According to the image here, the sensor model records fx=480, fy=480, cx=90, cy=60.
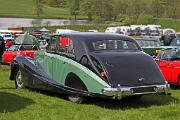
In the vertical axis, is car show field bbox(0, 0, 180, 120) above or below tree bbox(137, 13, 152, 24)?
above

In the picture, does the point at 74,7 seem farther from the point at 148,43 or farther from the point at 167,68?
the point at 167,68

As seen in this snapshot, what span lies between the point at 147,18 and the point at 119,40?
288ft

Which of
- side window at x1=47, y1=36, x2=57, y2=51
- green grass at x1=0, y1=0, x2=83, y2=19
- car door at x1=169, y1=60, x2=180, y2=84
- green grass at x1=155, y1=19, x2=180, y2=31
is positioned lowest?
green grass at x1=155, y1=19, x2=180, y2=31

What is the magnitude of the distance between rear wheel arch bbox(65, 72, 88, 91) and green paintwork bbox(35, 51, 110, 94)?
7 cm

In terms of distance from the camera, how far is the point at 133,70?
1042 centimetres

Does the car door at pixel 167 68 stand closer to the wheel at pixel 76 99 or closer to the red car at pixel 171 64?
the red car at pixel 171 64

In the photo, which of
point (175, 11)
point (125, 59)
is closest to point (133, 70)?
point (125, 59)

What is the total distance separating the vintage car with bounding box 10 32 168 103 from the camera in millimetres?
10211

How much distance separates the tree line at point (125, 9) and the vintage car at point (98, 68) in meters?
87.3

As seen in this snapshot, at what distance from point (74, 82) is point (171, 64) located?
4.10m

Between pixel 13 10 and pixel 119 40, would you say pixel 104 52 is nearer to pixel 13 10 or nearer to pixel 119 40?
pixel 119 40

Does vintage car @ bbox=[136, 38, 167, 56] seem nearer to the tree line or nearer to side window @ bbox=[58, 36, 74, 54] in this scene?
side window @ bbox=[58, 36, 74, 54]

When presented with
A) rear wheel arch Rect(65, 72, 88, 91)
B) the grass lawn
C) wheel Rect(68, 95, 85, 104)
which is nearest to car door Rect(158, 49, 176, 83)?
the grass lawn

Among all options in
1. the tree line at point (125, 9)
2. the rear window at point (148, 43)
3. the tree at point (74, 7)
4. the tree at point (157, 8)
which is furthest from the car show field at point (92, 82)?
the tree at point (74, 7)
